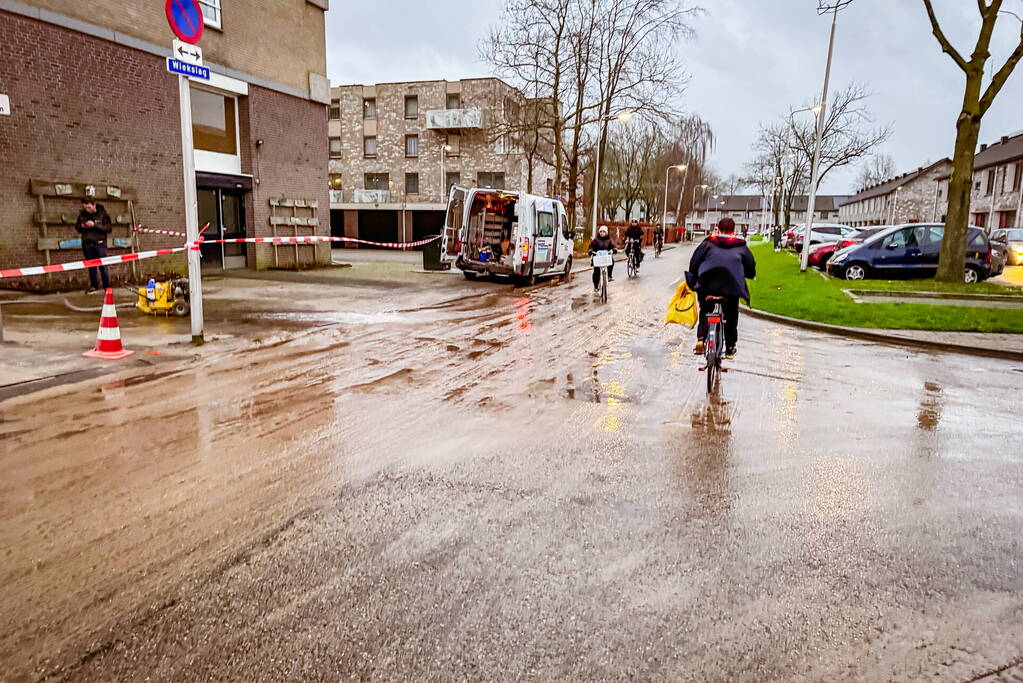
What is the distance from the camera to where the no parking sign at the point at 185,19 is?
7827mm

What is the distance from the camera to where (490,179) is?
4516 centimetres

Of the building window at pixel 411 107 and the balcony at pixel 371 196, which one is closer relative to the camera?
the balcony at pixel 371 196

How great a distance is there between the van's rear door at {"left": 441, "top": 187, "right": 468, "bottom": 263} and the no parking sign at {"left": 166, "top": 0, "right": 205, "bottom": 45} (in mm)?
9900

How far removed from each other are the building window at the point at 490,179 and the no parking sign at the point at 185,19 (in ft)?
122

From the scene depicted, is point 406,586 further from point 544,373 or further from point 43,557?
point 544,373

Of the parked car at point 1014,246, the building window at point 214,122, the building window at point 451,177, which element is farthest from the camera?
the building window at point 451,177

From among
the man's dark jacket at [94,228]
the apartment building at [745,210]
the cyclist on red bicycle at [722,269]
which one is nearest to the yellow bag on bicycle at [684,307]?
the cyclist on red bicycle at [722,269]

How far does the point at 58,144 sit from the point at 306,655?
15.8 m

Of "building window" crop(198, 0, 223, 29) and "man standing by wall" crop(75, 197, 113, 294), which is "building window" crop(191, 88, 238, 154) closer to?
"building window" crop(198, 0, 223, 29)

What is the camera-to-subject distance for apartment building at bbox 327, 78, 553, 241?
1745 inches

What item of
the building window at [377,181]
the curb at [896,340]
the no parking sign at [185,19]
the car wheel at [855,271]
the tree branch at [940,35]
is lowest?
the curb at [896,340]

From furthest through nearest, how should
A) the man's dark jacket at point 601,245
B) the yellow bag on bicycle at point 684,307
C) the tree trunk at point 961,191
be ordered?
1. the tree trunk at point 961,191
2. the man's dark jacket at point 601,245
3. the yellow bag on bicycle at point 684,307

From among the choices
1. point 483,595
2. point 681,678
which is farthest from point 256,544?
point 681,678

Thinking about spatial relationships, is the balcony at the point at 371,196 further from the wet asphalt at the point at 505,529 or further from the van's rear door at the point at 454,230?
the wet asphalt at the point at 505,529
